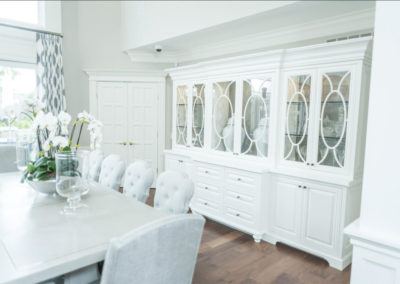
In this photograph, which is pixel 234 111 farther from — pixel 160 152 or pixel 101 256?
pixel 101 256

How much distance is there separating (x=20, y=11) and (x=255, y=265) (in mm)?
4928

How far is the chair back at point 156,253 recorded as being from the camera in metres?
1.04

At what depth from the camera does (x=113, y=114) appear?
5.13m

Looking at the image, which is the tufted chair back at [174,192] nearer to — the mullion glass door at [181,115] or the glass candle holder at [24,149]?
the glass candle holder at [24,149]

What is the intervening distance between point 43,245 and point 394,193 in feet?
5.46

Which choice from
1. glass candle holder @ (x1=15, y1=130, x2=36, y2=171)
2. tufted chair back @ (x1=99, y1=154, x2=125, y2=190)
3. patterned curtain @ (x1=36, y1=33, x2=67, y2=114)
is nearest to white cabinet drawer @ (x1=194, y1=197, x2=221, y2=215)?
tufted chair back @ (x1=99, y1=154, x2=125, y2=190)

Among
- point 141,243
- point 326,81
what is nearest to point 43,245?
point 141,243

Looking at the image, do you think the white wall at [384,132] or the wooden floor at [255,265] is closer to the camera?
the white wall at [384,132]

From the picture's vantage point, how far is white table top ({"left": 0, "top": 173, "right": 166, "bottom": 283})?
1165 mm

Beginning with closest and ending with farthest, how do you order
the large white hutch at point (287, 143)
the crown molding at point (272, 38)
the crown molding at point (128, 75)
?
the large white hutch at point (287, 143) < the crown molding at point (272, 38) < the crown molding at point (128, 75)

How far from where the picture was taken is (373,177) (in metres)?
1.38

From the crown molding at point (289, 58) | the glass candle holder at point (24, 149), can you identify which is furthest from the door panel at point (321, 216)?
the glass candle holder at point (24, 149)

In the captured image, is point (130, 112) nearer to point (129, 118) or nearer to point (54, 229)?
point (129, 118)

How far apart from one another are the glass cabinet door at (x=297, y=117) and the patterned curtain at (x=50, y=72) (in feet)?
11.7
